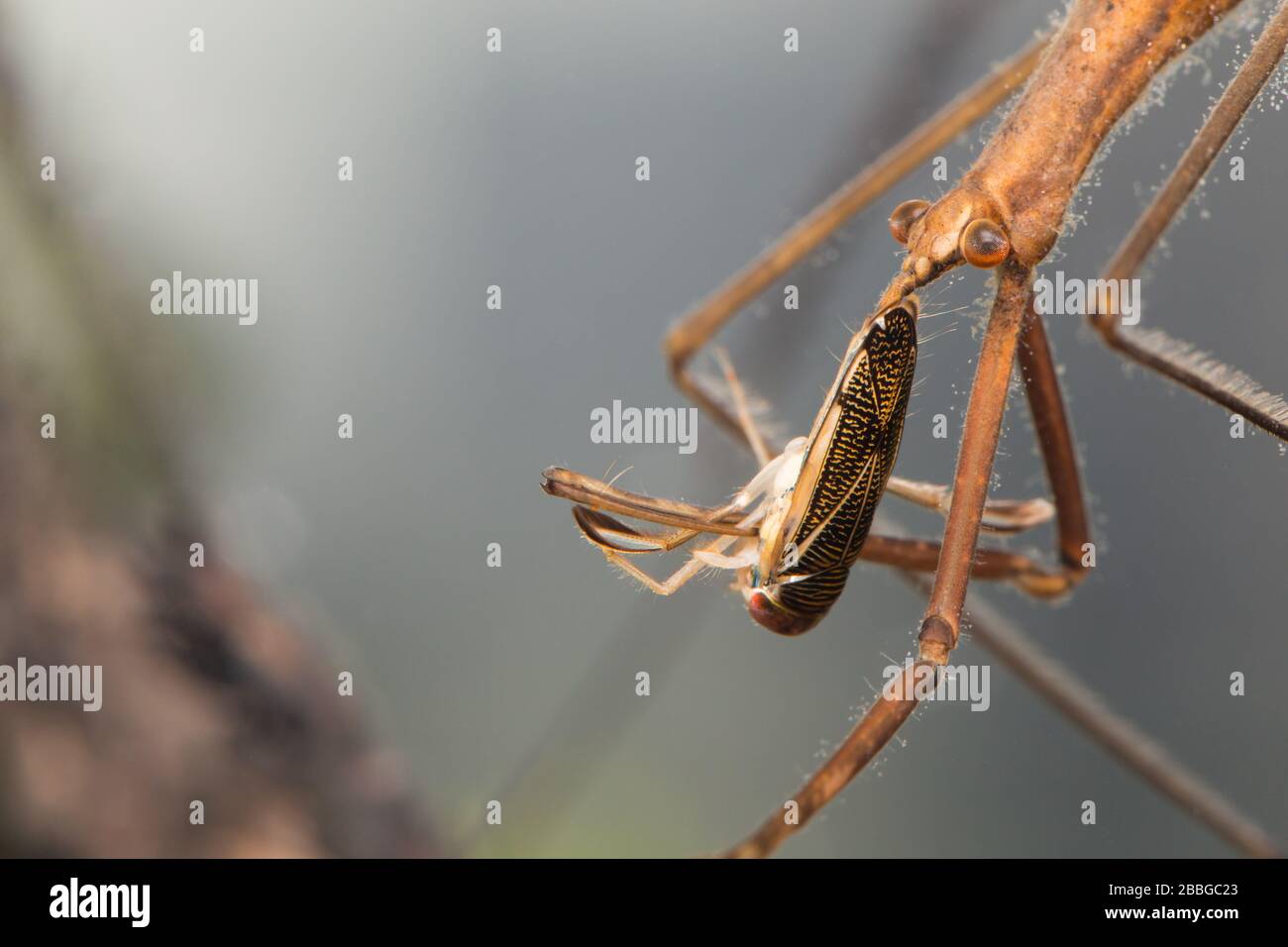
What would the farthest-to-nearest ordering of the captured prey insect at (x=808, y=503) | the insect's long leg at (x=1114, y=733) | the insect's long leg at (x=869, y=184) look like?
the insect's long leg at (x=1114, y=733) → the insect's long leg at (x=869, y=184) → the captured prey insect at (x=808, y=503)

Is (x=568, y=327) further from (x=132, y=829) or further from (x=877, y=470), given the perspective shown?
(x=877, y=470)

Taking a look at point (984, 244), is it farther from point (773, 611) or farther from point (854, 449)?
point (773, 611)

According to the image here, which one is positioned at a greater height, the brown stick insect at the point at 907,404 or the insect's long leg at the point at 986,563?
the brown stick insect at the point at 907,404

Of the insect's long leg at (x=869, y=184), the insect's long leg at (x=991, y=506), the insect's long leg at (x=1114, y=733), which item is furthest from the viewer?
the insect's long leg at (x=1114, y=733)

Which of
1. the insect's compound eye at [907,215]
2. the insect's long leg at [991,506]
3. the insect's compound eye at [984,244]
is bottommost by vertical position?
the insect's long leg at [991,506]

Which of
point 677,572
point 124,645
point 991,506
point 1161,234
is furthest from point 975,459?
point 124,645

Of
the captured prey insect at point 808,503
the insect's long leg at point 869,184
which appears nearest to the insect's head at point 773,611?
the captured prey insect at point 808,503

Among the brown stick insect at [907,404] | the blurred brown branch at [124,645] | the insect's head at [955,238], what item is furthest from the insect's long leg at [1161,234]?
the blurred brown branch at [124,645]

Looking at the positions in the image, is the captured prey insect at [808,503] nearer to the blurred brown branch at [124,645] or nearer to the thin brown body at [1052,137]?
the thin brown body at [1052,137]

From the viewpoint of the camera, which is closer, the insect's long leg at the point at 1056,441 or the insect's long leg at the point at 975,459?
the insect's long leg at the point at 975,459
